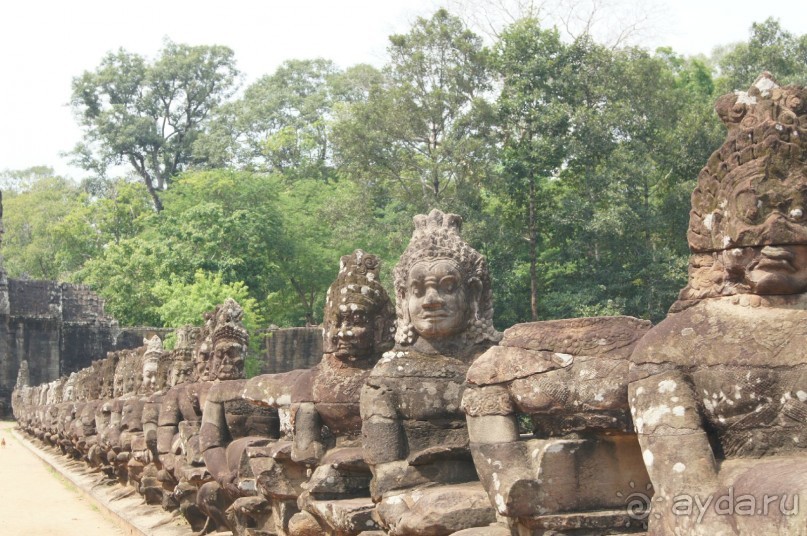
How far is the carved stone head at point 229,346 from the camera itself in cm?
961

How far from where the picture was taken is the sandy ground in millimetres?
11227

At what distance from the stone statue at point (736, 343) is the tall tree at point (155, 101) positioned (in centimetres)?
5402

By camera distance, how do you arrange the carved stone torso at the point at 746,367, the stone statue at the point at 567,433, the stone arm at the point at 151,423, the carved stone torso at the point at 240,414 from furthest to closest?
the stone arm at the point at 151,423
the carved stone torso at the point at 240,414
the stone statue at the point at 567,433
the carved stone torso at the point at 746,367

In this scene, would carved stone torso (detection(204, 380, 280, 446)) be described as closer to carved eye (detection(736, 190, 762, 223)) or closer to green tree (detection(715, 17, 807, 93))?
carved eye (detection(736, 190, 762, 223))

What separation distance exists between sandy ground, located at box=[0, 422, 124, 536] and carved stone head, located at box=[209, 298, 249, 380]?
8.07 feet

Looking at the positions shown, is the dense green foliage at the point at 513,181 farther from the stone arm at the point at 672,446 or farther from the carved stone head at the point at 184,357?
the stone arm at the point at 672,446

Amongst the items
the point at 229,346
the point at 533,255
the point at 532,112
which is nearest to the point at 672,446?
the point at 229,346

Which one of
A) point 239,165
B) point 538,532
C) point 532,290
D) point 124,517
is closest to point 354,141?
point 532,290

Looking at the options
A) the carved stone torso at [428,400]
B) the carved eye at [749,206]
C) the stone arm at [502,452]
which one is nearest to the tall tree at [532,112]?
the carved stone torso at [428,400]

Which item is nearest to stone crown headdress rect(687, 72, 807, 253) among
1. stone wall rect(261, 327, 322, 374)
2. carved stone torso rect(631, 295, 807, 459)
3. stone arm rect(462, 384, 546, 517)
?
carved stone torso rect(631, 295, 807, 459)

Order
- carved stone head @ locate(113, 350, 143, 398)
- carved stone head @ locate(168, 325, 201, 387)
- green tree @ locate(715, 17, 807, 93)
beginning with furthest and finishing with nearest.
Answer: green tree @ locate(715, 17, 807, 93) → carved stone head @ locate(113, 350, 143, 398) → carved stone head @ locate(168, 325, 201, 387)

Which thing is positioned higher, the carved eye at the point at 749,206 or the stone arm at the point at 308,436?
the carved eye at the point at 749,206

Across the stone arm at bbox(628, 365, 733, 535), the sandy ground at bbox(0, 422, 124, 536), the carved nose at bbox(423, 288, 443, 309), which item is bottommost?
the sandy ground at bbox(0, 422, 124, 536)

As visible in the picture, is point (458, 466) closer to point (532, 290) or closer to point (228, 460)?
point (228, 460)
